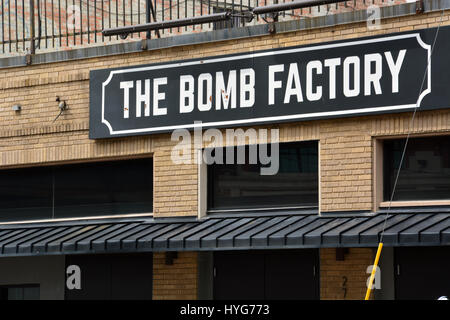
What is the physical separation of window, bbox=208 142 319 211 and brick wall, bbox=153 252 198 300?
0.98 metres

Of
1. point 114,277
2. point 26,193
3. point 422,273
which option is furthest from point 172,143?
point 422,273

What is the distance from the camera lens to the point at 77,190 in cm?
1750

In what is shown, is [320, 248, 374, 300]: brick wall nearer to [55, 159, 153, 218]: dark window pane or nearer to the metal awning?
the metal awning

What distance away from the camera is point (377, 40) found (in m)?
14.5

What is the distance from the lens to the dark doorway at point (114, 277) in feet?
54.7

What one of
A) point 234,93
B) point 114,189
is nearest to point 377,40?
point 234,93

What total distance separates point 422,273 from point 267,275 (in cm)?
254

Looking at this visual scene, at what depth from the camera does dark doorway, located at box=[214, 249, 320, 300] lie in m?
15.2

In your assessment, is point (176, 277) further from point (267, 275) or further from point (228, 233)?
point (228, 233)

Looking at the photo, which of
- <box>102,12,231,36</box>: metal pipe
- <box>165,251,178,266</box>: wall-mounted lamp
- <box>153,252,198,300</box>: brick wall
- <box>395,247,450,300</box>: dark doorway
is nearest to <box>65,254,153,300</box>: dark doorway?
<box>153,252,198,300</box>: brick wall

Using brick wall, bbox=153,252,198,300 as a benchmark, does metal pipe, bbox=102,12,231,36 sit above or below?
above

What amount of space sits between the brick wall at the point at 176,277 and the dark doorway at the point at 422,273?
3408mm
